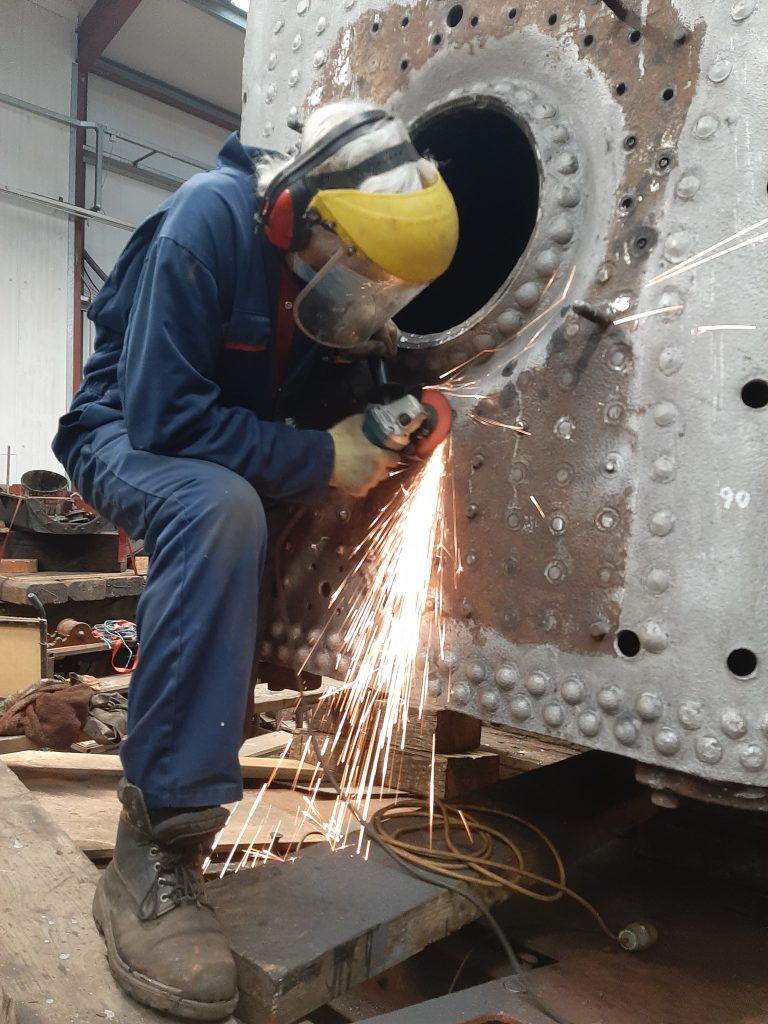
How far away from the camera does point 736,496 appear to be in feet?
4.81

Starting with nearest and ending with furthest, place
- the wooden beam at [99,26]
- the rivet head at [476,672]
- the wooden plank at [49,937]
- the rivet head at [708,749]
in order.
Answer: the wooden plank at [49,937] → the rivet head at [708,749] → the rivet head at [476,672] → the wooden beam at [99,26]

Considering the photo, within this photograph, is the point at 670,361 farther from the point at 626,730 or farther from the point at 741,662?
the point at 626,730

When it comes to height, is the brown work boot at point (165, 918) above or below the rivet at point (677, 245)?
below

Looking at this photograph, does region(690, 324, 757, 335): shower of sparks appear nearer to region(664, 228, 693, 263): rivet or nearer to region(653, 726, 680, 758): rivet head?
region(664, 228, 693, 263): rivet

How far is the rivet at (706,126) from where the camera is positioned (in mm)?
1548

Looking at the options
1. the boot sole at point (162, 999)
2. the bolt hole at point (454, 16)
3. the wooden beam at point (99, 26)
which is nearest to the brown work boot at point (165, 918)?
the boot sole at point (162, 999)

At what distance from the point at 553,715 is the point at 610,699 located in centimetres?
13

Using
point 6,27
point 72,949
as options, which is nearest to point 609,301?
point 72,949

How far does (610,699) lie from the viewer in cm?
156

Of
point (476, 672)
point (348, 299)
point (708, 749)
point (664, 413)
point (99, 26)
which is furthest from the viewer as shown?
point (99, 26)

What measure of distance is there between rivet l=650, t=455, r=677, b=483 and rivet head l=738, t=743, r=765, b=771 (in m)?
0.48

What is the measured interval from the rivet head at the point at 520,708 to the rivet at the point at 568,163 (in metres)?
1.10

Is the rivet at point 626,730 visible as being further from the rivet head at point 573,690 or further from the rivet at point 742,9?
the rivet at point 742,9

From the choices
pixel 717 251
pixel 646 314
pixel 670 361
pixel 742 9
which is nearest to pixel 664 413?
pixel 670 361
